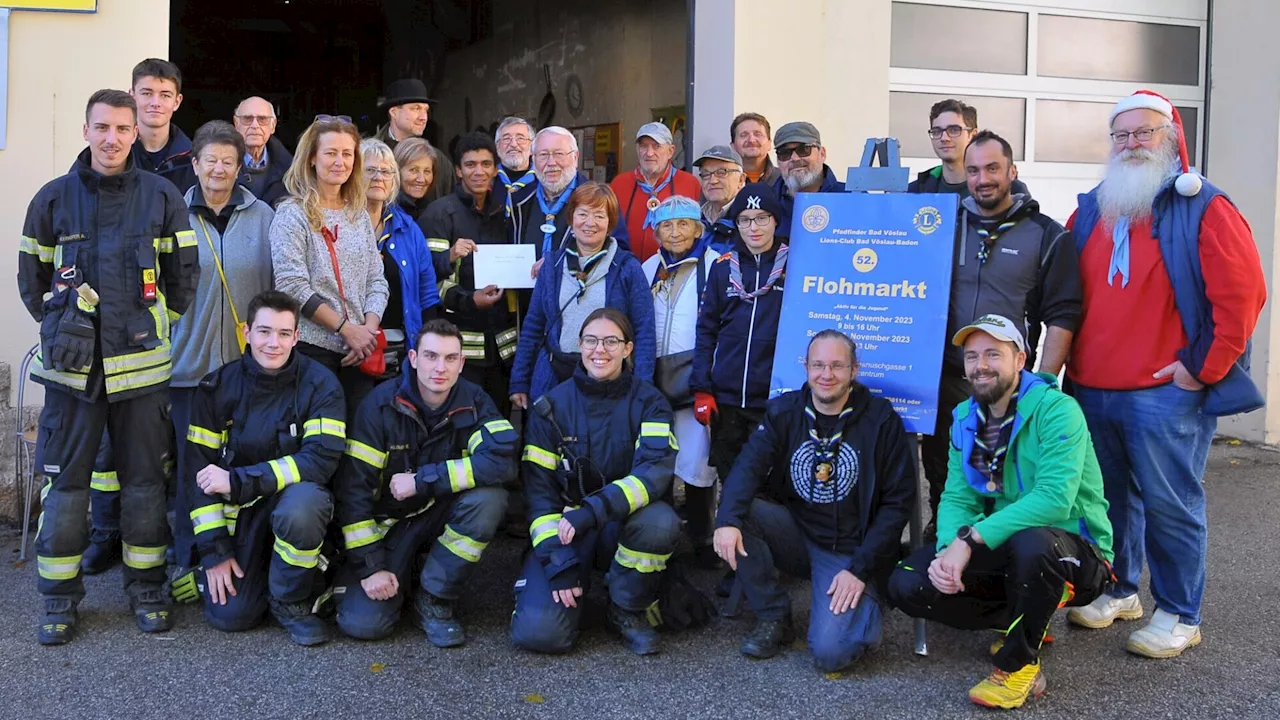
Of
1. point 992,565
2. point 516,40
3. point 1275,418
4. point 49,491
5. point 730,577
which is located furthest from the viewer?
point 516,40

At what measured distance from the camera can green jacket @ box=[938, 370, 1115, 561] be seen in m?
4.07

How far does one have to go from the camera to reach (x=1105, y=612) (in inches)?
189

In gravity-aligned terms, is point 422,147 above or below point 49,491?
above

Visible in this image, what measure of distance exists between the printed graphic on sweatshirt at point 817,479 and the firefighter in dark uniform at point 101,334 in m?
2.60

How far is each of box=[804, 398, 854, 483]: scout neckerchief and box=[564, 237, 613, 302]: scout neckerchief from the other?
4.45 feet

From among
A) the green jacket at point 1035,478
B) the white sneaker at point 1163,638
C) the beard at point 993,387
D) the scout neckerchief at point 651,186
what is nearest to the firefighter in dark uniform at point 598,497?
the green jacket at point 1035,478

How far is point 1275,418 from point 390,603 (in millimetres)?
7065

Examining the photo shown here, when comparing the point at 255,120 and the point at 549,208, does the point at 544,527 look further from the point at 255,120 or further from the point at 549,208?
the point at 255,120

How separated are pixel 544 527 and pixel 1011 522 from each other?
177 centimetres

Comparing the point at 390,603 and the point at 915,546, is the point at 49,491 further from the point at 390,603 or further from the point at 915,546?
the point at 915,546

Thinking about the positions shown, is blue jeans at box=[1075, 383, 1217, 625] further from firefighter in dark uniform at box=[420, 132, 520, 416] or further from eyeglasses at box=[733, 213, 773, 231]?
firefighter in dark uniform at box=[420, 132, 520, 416]

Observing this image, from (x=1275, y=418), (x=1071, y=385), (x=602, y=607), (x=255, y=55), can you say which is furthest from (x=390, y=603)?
(x=255, y=55)

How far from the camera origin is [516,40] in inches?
492

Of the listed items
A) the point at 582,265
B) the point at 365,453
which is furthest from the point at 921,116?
the point at 365,453
